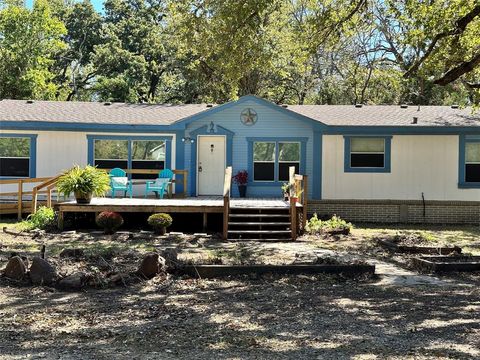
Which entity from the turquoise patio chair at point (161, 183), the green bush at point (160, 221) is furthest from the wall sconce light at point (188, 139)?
the green bush at point (160, 221)

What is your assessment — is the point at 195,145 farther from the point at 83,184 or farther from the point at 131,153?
the point at 83,184

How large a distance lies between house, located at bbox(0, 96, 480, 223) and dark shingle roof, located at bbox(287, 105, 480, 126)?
128 mm

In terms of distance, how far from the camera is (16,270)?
7.35m

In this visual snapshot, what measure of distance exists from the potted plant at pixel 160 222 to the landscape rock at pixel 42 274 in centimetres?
556

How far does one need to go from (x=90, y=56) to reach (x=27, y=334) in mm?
34503

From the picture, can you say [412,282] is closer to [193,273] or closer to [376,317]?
[376,317]

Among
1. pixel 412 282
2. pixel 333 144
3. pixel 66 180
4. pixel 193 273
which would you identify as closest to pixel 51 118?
pixel 66 180

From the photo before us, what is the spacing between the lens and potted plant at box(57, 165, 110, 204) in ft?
44.0

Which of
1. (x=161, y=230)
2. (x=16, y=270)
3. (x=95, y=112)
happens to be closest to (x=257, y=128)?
(x=95, y=112)

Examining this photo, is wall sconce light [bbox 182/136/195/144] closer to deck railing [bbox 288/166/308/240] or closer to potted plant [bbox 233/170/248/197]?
potted plant [bbox 233/170/248/197]

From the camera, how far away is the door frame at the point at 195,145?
17.6 metres

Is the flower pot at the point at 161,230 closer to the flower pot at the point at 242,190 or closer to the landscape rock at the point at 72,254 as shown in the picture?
the landscape rock at the point at 72,254

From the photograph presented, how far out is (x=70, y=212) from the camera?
1389cm

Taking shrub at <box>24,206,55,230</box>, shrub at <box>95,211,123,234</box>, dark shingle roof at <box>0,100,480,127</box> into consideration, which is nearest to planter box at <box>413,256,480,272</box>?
shrub at <box>95,211,123,234</box>
